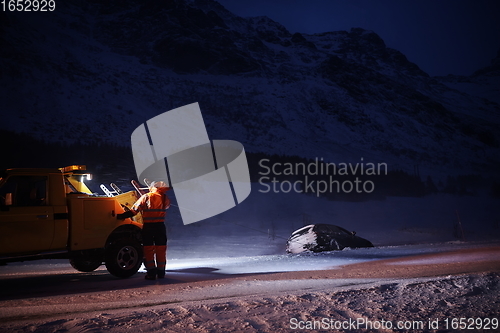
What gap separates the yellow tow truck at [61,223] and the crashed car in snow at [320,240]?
678 cm

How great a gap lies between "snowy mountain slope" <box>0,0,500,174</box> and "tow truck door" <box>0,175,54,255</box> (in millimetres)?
33492

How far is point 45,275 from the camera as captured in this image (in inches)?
358

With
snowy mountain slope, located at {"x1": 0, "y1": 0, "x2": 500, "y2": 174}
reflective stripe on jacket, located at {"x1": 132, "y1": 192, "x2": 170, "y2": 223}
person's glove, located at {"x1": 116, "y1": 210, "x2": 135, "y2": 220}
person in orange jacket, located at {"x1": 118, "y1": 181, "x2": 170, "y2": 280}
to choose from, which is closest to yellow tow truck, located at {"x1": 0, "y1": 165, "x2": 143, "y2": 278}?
person's glove, located at {"x1": 116, "y1": 210, "x2": 135, "y2": 220}

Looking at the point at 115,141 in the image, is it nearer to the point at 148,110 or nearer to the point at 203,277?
the point at 148,110

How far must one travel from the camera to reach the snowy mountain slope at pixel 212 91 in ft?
158

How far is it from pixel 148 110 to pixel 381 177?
104ft

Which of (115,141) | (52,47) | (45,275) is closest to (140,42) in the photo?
(52,47)

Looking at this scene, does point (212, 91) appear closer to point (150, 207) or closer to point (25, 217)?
point (150, 207)

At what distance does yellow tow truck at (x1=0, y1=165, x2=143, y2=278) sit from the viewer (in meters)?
6.90

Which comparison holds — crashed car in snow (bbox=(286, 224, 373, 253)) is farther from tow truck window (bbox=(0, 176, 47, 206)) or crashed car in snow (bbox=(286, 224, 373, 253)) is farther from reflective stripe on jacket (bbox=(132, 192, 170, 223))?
tow truck window (bbox=(0, 176, 47, 206))

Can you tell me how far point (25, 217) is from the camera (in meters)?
6.97

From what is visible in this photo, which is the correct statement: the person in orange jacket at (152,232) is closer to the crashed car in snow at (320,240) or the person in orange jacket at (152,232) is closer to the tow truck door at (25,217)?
the tow truck door at (25,217)

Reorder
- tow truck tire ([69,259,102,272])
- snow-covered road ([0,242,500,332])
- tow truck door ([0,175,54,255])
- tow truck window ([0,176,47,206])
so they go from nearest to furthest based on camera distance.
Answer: snow-covered road ([0,242,500,332]) → tow truck door ([0,175,54,255]) → tow truck window ([0,176,47,206]) → tow truck tire ([69,259,102,272])

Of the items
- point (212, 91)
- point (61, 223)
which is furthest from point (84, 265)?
point (212, 91)
